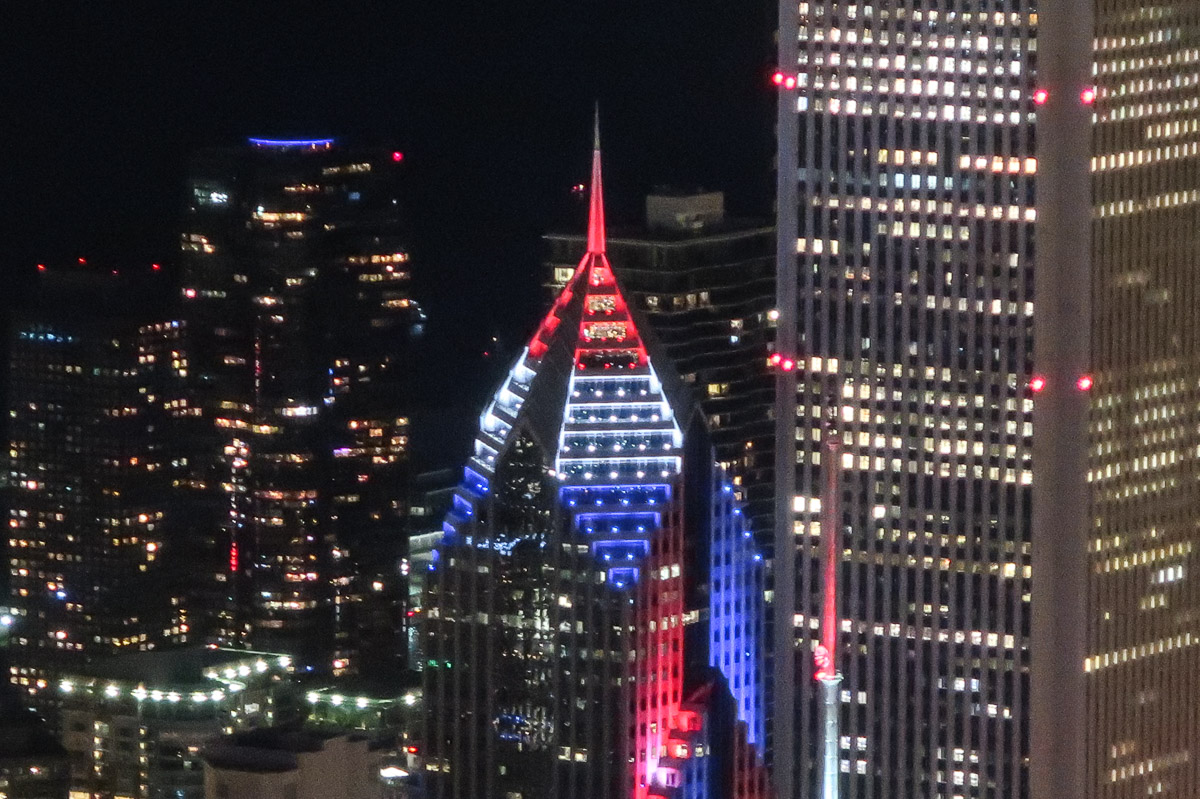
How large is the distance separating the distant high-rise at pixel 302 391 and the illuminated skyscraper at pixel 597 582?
1230 inches

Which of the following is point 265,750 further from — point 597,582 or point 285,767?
point 597,582

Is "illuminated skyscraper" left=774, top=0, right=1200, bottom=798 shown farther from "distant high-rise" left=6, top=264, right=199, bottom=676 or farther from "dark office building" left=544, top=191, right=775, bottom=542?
"distant high-rise" left=6, top=264, right=199, bottom=676

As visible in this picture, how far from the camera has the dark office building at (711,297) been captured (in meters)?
165

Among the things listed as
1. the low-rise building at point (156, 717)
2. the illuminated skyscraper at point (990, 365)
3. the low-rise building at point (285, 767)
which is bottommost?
the low-rise building at point (156, 717)

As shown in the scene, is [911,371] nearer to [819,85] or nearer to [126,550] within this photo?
[819,85]

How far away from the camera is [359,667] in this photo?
187875mm

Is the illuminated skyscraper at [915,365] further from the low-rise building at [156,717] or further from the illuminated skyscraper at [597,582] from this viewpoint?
the low-rise building at [156,717]

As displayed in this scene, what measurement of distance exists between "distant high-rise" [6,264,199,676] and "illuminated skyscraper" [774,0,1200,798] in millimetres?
55961

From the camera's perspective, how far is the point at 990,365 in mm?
140625

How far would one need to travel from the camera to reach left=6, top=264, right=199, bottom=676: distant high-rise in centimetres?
19175

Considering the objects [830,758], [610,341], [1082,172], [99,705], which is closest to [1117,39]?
[1082,172]

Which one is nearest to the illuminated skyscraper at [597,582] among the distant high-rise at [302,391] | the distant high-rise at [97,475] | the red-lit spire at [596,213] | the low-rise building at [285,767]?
the red-lit spire at [596,213]

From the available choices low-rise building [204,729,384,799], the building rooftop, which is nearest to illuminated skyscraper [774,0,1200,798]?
low-rise building [204,729,384,799]

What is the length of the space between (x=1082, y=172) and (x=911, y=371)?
9.63m
